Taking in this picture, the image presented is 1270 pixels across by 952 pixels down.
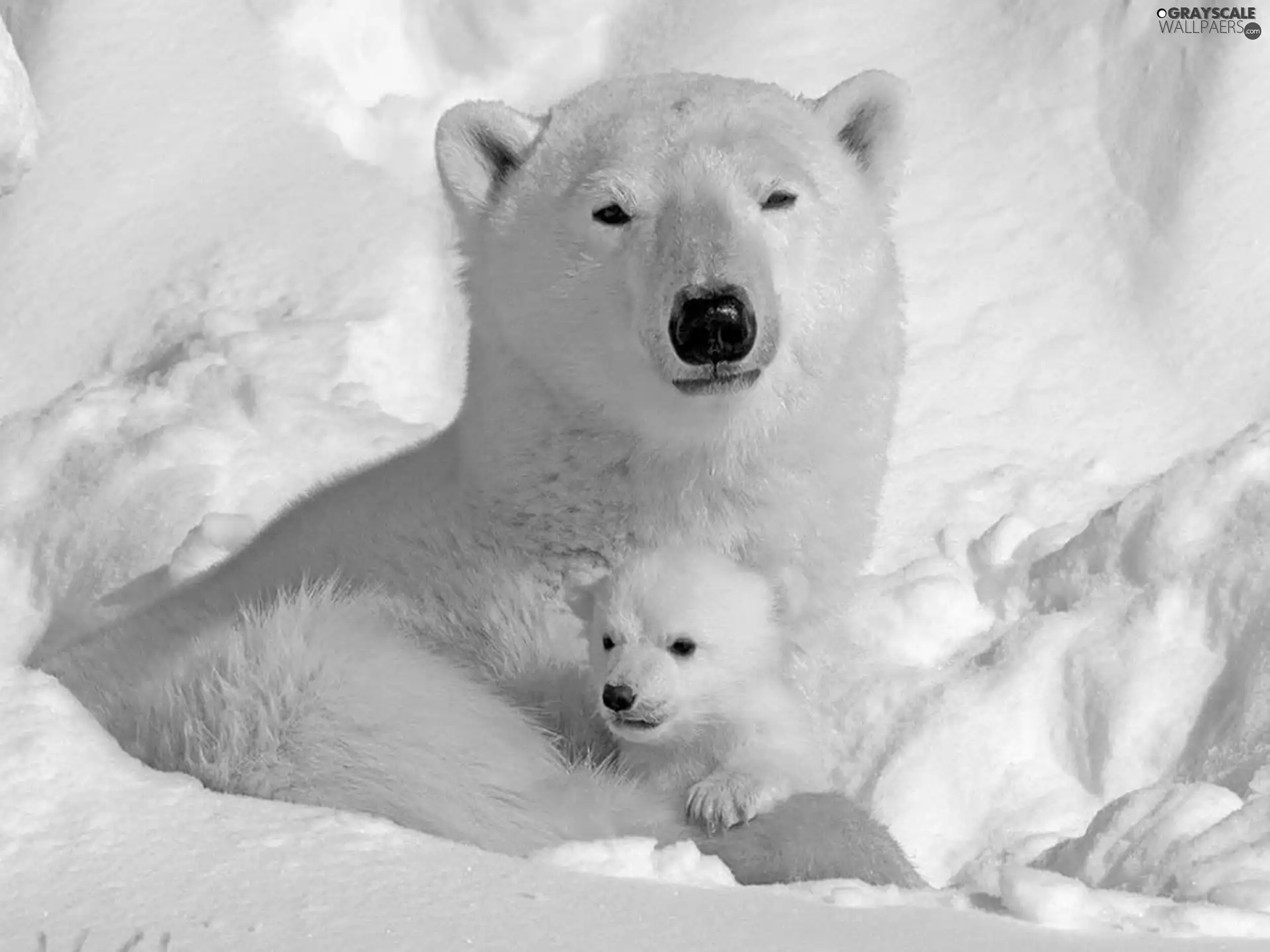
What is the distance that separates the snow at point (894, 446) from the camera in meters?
2.39

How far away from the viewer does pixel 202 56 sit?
6.83 m

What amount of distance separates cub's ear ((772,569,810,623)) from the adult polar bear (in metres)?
0.04

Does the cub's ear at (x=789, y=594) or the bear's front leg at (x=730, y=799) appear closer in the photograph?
the bear's front leg at (x=730, y=799)

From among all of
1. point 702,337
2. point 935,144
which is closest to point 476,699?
point 702,337

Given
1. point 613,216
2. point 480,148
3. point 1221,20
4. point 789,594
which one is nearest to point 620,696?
point 789,594

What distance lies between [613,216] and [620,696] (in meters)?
0.85

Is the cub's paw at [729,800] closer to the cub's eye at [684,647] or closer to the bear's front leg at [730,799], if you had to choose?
the bear's front leg at [730,799]

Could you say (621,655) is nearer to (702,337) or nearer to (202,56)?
(702,337)

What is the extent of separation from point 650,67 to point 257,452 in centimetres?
212

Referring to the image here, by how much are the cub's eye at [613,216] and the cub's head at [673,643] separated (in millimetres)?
569

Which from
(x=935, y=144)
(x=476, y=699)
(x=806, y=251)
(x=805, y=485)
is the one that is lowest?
(x=476, y=699)

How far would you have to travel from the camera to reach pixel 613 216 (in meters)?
3.44

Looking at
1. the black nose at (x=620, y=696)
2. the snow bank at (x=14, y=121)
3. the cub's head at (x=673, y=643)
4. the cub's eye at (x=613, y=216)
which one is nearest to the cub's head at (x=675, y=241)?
the cub's eye at (x=613, y=216)

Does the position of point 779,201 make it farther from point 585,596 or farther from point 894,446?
point 894,446
